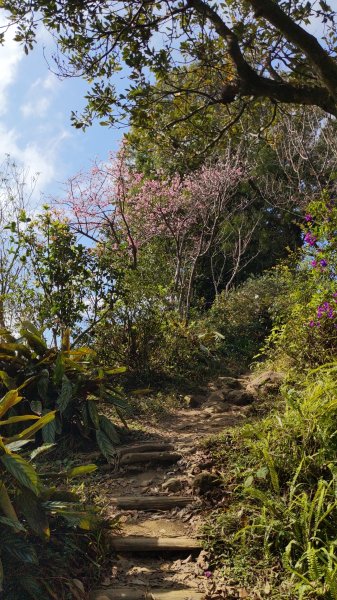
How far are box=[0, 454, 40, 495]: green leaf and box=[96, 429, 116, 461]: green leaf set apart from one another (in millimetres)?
2067

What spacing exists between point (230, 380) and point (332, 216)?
3.04 metres

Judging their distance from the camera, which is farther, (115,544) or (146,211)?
(146,211)

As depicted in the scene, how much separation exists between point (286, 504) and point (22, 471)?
165 cm

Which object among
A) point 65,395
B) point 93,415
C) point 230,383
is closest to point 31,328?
point 65,395

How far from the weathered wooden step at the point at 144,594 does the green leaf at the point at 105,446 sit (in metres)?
1.89

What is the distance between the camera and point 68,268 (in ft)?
24.4

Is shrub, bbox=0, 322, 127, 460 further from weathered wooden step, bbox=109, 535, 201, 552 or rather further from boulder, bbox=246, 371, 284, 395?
boulder, bbox=246, 371, 284, 395

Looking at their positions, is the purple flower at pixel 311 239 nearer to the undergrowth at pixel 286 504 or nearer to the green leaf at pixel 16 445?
the undergrowth at pixel 286 504

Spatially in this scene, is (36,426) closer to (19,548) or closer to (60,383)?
(19,548)

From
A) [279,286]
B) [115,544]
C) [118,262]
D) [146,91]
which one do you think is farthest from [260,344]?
[115,544]

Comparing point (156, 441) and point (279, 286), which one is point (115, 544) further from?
point (279, 286)

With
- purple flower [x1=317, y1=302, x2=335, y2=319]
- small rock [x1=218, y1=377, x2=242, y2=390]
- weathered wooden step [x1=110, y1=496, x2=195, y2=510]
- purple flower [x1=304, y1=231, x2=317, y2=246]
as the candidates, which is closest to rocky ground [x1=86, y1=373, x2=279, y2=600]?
weathered wooden step [x1=110, y1=496, x2=195, y2=510]

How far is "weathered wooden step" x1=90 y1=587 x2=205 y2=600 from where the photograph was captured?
312 centimetres

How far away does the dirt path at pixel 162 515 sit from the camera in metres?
3.31
